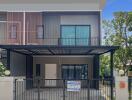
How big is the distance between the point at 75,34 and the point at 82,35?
62 centimetres

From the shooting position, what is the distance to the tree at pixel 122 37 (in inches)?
1492

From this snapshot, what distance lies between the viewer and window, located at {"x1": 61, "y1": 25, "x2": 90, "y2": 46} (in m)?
30.0

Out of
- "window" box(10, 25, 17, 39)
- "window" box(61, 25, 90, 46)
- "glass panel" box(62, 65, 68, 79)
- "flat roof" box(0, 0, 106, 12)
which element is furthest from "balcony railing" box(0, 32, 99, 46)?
"glass panel" box(62, 65, 68, 79)

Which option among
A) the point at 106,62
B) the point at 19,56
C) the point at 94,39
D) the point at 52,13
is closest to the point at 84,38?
the point at 94,39

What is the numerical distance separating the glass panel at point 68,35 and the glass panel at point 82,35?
17.1 inches

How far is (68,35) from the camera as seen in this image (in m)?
30.5

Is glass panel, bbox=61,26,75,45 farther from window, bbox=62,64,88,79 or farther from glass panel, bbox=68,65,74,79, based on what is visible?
glass panel, bbox=68,65,74,79

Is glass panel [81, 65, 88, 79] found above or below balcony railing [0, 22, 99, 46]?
below

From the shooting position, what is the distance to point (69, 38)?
29938mm

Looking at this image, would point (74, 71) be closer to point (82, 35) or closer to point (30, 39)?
point (82, 35)

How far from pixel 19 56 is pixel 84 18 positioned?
6.67 meters

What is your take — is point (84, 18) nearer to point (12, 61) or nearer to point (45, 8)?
point (45, 8)

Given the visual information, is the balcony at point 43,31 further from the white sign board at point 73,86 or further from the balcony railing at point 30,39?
the white sign board at point 73,86

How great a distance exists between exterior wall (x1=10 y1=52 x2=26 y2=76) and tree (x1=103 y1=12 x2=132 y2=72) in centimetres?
1156
